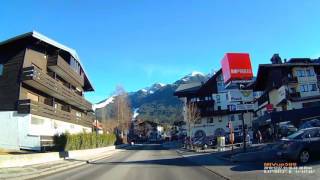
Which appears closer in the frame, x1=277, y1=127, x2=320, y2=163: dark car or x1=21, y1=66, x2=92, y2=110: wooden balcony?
x1=277, y1=127, x2=320, y2=163: dark car

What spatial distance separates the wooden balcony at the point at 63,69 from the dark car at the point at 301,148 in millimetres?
32590

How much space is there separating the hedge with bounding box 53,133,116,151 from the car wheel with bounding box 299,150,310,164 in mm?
24803

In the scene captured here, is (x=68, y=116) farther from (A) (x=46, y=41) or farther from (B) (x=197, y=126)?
(B) (x=197, y=126)

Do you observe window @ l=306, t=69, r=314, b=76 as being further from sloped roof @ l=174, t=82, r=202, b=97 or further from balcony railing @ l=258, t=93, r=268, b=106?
sloped roof @ l=174, t=82, r=202, b=97

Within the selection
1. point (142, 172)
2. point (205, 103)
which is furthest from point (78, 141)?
point (205, 103)

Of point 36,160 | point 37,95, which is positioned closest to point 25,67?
point 37,95

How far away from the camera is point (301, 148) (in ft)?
61.3

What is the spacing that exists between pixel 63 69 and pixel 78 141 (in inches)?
397

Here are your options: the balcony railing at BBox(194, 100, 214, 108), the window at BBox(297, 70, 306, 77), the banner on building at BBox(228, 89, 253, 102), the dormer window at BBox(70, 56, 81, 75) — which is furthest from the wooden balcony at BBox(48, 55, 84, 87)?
the balcony railing at BBox(194, 100, 214, 108)

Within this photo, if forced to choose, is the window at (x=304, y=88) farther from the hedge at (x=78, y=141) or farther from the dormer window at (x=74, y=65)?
the dormer window at (x=74, y=65)

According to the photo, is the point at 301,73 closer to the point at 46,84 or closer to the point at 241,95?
the point at 46,84

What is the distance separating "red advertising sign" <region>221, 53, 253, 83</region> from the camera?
20.8 metres

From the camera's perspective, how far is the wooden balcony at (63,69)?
4650 cm

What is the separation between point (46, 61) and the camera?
46.7 m
